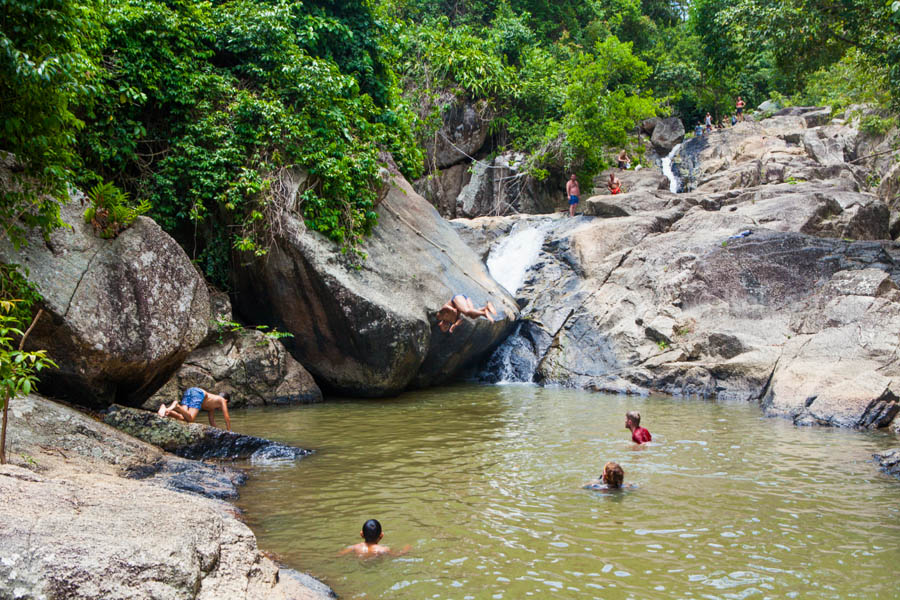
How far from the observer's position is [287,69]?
14.4m

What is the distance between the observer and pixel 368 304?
13844 mm

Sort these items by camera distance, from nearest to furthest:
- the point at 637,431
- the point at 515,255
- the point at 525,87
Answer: the point at 637,431
the point at 515,255
the point at 525,87

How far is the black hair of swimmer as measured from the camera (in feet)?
18.7

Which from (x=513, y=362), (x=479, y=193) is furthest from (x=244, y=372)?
(x=479, y=193)

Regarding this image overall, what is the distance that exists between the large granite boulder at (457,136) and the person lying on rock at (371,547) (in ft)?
80.4

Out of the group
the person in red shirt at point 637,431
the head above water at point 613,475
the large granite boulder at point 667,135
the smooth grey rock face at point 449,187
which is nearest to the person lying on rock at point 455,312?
the person in red shirt at point 637,431

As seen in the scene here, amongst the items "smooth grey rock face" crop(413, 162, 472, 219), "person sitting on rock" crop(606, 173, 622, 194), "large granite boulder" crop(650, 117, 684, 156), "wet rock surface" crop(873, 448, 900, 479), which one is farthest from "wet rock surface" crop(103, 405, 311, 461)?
"large granite boulder" crop(650, 117, 684, 156)

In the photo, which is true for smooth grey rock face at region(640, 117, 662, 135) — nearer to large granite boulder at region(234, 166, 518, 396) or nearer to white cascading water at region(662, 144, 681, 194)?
white cascading water at region(662, 144, 681, 194)

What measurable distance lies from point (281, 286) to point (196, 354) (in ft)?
7.16

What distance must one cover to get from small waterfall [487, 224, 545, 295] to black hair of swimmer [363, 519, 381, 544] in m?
14.5

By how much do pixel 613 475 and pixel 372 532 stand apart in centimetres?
284

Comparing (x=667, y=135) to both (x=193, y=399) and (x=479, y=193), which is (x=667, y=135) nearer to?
(x=479, y=193)

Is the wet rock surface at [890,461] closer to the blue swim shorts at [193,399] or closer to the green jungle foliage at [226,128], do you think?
the blue swim shorts at [193,399]

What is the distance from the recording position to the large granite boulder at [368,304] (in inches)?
545
